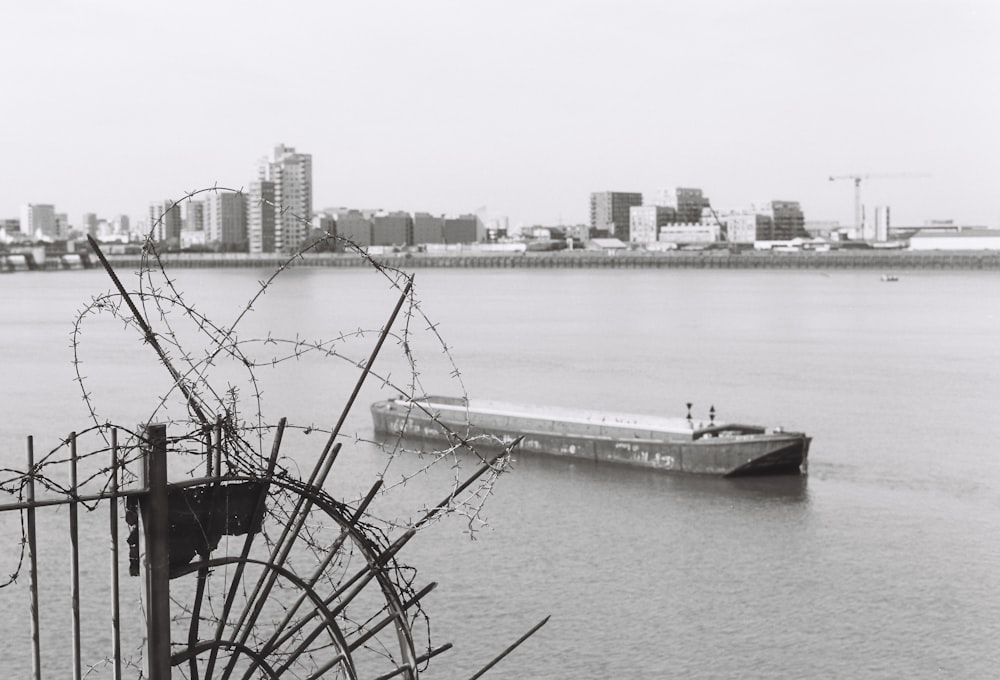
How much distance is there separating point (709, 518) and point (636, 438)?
5.44 m

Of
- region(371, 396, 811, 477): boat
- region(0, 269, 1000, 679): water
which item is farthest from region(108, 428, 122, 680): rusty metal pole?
region(371, 396, 811, 477): boat

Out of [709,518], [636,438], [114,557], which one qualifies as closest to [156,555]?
[114,557]

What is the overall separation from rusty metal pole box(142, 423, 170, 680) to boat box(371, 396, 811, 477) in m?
19.8

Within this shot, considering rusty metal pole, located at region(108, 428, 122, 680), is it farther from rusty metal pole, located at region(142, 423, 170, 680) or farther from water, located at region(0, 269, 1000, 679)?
water, located at region(0, 269, 1000, 679)

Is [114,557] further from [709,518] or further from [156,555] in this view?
[709,518]

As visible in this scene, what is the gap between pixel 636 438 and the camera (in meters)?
27.8

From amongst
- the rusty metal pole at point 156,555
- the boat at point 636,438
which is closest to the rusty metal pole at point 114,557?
the rusty metal pole at point 156,555

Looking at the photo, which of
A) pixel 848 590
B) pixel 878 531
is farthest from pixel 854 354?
pixel 848 590

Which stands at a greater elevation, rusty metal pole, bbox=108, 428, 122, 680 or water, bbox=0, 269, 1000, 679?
rusty metal pole, bbox=108, 428, 122, 680

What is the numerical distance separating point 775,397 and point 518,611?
2530 centimetres

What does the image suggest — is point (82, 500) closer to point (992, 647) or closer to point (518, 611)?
point (518, 611)

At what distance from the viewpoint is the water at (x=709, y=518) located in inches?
618

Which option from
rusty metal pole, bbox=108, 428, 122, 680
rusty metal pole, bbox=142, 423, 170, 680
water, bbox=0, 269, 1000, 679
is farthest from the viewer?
water, bbox=0, 269, 1000, 679

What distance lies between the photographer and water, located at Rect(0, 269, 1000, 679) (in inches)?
618
